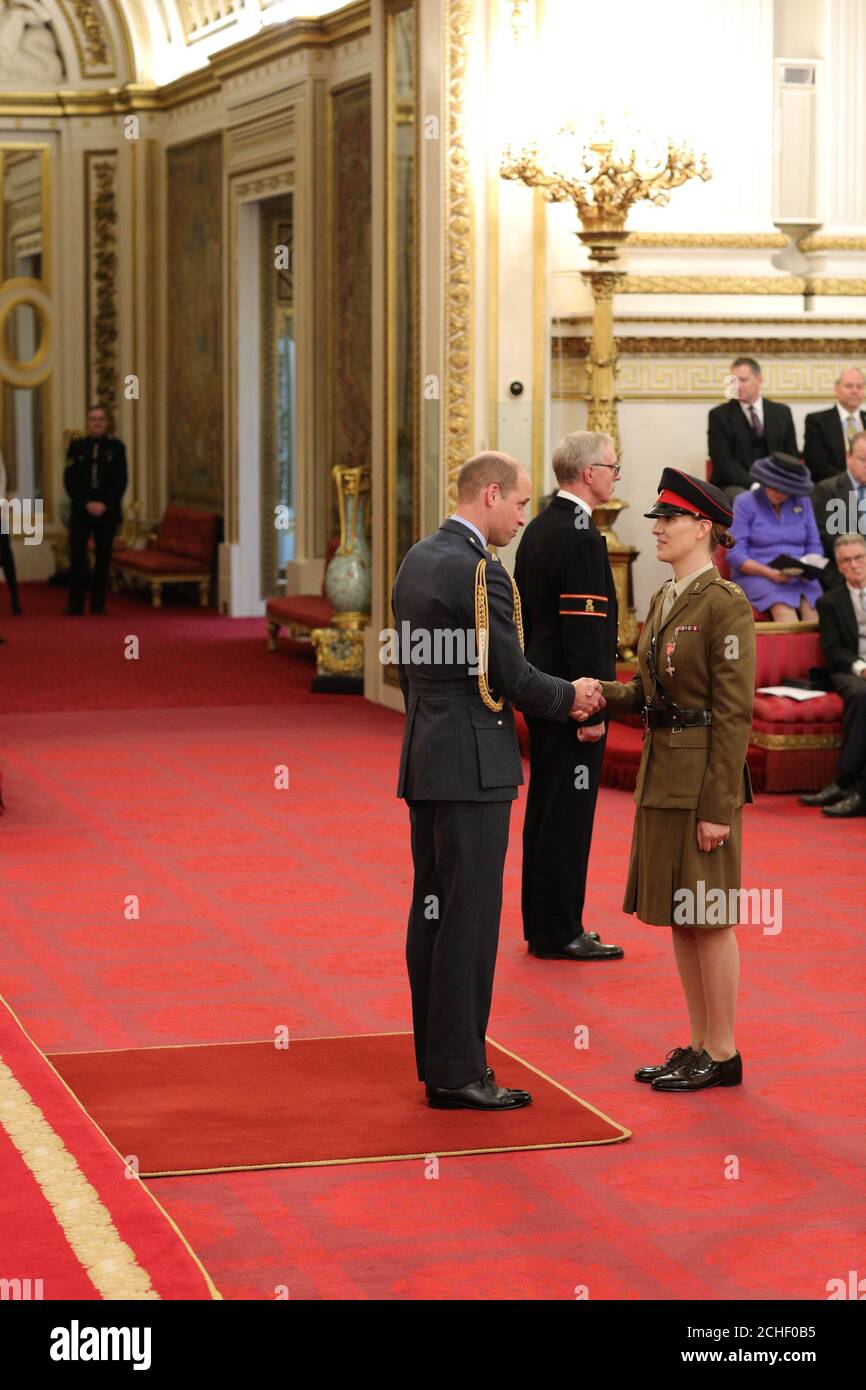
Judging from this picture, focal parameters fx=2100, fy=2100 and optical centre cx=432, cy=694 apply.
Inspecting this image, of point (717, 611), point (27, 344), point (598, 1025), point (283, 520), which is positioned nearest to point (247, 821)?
point (598, 1025)

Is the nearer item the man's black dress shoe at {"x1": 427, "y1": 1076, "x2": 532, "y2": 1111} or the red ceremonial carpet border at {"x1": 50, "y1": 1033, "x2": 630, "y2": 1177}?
the red ceremonial carpet border at {"x1": 50, "y1": 1033, "x2": 630, "y2": 1177}

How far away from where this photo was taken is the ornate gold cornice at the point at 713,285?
12.7 metres

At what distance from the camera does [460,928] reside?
5.09m

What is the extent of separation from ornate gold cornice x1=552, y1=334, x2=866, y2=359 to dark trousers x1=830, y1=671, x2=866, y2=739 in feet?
11.2

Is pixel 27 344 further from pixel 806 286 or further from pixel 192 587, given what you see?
pixel 806 286

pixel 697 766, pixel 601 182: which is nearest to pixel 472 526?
pixel 697 766

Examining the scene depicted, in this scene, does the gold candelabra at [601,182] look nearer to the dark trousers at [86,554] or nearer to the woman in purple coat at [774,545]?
the woman in purple coat at [774,545]

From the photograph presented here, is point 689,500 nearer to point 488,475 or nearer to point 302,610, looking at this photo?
point 488,475

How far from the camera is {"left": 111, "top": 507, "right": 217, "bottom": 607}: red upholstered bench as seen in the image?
18.9m

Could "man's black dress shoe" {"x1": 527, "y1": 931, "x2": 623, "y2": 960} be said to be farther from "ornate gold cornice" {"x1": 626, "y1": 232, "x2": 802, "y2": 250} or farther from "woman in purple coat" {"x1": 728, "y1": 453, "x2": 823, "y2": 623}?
"ornate gold cornice" {"x1": 626, "y1": 232, "x2": 802, "y2": 250}

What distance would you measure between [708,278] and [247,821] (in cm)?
537

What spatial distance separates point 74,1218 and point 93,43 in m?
18.2

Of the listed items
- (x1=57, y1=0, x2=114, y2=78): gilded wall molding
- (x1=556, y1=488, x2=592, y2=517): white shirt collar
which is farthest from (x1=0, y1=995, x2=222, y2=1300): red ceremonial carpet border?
(x1=57, y1=0, x2=114, y2=78): gilded wall molding

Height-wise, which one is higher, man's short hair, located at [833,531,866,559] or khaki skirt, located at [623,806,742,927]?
man's short hair, located at [833,531,866,559]
